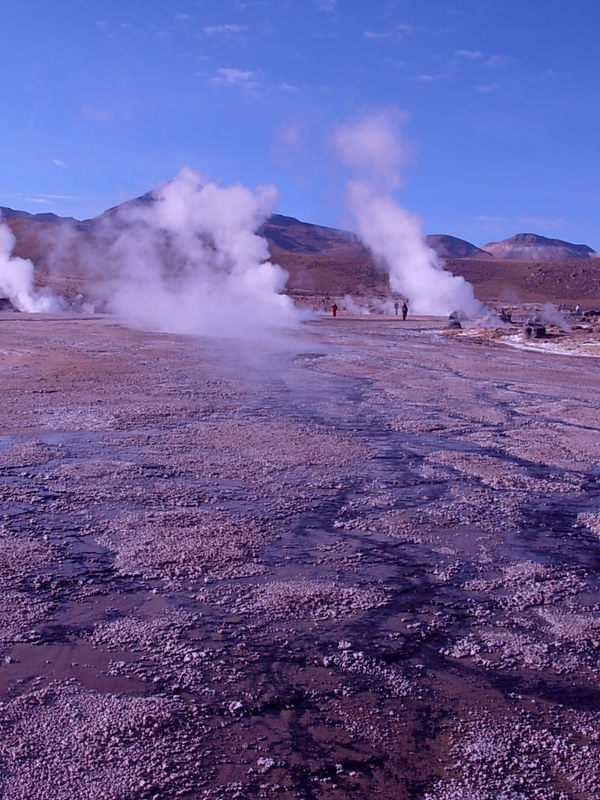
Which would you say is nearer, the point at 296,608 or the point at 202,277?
the point at 296,608

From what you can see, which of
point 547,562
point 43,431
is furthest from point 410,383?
point 547,562

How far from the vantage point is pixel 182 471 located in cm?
885

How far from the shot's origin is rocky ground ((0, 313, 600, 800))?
12.2 feet

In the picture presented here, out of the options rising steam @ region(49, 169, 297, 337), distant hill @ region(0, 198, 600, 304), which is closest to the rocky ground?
rising steam @ region(49, 169, 297, 337)

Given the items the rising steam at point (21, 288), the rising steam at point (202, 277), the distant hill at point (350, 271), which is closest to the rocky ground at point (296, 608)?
the rising steam at point (202, 277)

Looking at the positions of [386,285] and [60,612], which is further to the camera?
[386,285]

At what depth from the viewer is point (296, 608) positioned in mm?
5398

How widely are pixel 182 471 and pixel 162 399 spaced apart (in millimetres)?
5260

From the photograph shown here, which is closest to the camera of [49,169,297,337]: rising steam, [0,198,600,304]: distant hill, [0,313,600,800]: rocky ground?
[0,313,600,800]: rocky ground

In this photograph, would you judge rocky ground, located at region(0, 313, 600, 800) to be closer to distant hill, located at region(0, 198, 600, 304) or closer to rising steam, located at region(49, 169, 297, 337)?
rising steam, located at region(49, 169, 297, 337)

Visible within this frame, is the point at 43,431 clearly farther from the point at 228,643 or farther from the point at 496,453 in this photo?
the point at 228,643

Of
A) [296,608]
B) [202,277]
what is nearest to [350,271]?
[202,277]

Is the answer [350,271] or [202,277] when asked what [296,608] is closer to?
[202,277]

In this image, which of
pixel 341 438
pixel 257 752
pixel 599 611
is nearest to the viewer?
pixel 257 752
